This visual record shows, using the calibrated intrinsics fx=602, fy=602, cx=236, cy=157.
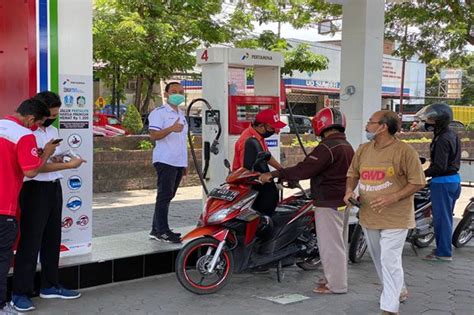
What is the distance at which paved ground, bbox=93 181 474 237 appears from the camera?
838cm

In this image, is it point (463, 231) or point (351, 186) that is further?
point (463, 231)

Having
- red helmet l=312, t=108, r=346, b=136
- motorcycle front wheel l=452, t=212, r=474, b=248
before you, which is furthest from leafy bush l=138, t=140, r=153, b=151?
red helmet l=312, t=108, r=346, b=136

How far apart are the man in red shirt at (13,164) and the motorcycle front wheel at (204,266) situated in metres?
1.42

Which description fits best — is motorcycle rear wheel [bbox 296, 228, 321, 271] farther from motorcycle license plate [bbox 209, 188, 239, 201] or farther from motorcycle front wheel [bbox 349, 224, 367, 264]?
motorcycle license plate [bbox 209, 188, 239, 201]

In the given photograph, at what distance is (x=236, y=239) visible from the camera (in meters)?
5.42

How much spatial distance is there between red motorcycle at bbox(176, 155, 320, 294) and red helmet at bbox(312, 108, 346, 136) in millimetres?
547

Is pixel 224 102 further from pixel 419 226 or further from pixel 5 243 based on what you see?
pixel 5 243

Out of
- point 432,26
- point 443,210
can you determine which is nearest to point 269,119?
point 443,210

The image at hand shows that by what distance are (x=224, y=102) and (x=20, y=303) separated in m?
3.12

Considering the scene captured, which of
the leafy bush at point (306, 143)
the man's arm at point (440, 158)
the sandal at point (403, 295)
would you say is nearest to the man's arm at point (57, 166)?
the sandal at point (403, 295)

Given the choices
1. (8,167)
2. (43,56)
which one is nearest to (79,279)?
(8,167)

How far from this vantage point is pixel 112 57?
1386cm

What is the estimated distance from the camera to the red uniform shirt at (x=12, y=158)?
434 centimetres

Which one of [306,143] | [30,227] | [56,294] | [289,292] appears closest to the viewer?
[30,227]
